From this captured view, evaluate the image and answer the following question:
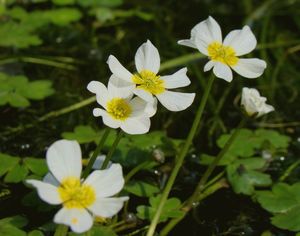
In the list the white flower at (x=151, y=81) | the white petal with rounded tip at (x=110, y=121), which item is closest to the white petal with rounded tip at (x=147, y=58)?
the white flower at (x=151, y=81)

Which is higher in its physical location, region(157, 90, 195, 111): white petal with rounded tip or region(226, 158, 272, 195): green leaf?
region(226, 158, 272, 195): green leaf

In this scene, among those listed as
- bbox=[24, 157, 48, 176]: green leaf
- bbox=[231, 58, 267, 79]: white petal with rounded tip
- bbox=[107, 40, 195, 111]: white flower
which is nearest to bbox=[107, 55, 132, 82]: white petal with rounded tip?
bbox=[107, 40, 195, 111]: white flower

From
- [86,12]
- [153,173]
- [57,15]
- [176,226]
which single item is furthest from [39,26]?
[176,226]

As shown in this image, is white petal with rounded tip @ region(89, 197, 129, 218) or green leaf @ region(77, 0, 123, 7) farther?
green leaf @ region(77, 0, 123, 7)

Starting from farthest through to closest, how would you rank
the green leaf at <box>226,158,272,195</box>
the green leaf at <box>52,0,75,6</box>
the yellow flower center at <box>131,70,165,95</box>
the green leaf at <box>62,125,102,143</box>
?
the green leaf at <box>52,0,75,6</box>, the green leaf at <box>62,125,102,143</box>, the green leaf at <box>226,158,272,195</box>, the yellow flower center at <box>131,70,165,95</box>

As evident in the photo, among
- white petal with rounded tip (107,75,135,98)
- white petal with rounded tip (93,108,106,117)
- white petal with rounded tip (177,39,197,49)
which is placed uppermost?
white petal with rounded tip (177,39,197,49)

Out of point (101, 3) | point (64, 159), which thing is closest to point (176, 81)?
point (64, 159)

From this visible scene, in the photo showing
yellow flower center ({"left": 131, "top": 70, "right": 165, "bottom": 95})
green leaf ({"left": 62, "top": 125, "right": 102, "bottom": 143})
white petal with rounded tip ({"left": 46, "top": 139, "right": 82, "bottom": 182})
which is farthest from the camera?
green leaf ({"left": 62, "top": 125, "right": 102, "bottom": 143})

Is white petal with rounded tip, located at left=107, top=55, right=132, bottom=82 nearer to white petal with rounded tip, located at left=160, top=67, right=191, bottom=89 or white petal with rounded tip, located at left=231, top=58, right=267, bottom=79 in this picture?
white petal with rounded tip, located at left=160, top=67, right=191, bottom=89
